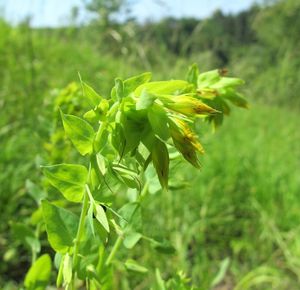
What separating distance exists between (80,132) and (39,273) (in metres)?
0.42

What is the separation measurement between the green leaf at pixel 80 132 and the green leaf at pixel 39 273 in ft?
1.22

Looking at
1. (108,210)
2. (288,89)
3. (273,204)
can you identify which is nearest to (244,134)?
(288,89)

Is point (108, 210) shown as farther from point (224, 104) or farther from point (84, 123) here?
point (224, 104)

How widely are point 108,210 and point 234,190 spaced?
2433 mm

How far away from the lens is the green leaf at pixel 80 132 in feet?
2.22

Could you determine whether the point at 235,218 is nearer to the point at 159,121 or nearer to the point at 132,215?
the point at 132,215

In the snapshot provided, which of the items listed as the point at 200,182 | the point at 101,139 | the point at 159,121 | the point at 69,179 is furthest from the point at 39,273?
the point at 200,182

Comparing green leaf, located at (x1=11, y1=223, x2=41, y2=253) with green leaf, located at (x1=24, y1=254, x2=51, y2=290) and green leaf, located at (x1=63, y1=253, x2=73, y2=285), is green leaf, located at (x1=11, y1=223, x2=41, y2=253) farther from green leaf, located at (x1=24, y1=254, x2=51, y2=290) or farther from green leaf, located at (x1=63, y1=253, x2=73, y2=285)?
green leaf, located at (x1=63, y1=253, x2=73, y2=285)

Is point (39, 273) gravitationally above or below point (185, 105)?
below

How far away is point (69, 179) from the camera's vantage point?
736 millimetres

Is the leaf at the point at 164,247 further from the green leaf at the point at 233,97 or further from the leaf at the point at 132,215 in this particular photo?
the green leaf at the point at 233,97

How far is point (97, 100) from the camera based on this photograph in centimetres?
66

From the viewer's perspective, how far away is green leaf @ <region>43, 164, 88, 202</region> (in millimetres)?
730

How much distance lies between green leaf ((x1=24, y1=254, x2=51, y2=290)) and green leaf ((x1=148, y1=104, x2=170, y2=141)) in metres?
0.50
